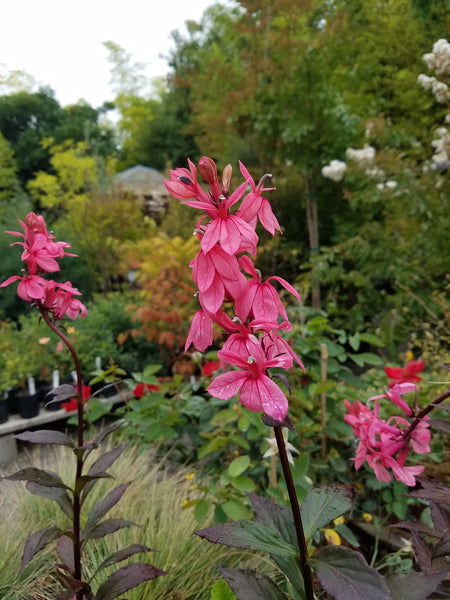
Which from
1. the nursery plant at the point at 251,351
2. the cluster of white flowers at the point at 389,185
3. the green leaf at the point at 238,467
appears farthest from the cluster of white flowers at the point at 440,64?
the nursery plant at the point at 251,351

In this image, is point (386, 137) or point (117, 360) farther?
point (386, 137)

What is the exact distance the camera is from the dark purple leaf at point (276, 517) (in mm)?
643

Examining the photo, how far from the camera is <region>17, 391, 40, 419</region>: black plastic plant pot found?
3.18m

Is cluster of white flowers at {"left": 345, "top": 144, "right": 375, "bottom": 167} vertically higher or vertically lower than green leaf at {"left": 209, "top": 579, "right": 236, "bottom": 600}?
higher

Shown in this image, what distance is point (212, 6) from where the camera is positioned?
12773 millimetres

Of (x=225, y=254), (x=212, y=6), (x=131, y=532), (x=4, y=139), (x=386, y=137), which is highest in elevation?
(x=212, y=6)

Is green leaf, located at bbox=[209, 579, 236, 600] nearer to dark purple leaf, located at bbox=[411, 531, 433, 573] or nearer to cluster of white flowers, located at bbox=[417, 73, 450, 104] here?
dark purple leaf, located at bbox=[411, 531, 433, 573]

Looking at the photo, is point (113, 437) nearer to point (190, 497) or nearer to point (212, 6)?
point (190, 497)

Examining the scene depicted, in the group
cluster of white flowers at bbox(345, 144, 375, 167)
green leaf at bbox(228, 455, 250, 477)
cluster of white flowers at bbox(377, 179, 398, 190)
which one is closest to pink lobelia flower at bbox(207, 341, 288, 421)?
green leaf at bbox(228, 455, 250, 477)

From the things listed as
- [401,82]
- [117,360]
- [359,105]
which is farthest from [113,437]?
[401,82]

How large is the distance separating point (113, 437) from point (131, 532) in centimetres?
102

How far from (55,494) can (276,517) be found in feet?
1.72

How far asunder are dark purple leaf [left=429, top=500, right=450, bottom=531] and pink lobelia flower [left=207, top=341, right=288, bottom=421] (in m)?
0.54

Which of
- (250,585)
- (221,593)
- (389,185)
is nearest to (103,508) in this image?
(221,593)
